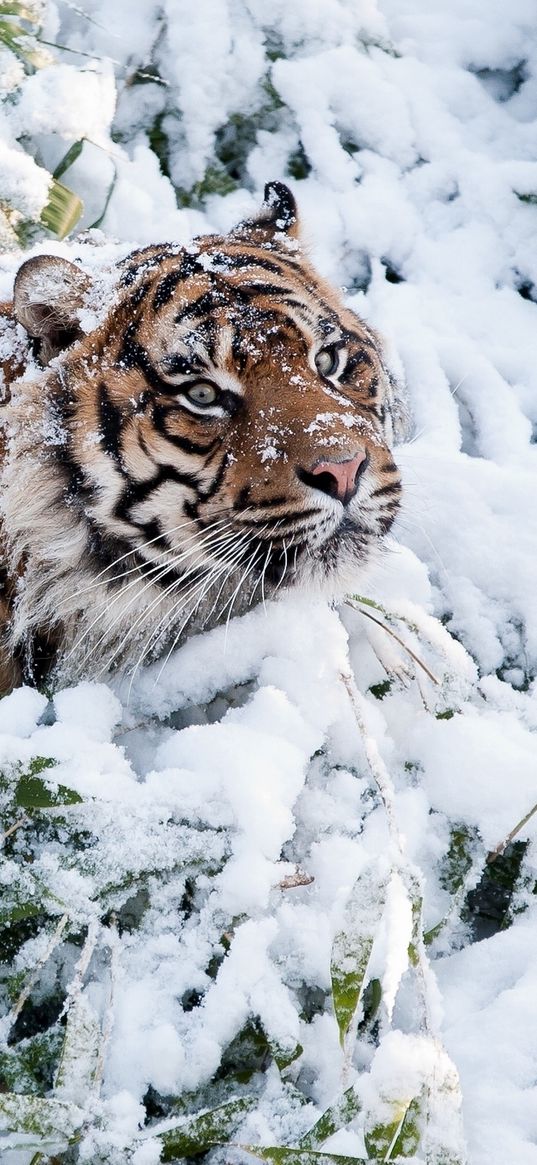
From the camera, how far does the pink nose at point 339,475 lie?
1689 mm

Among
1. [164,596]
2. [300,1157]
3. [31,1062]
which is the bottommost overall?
[31,1062]

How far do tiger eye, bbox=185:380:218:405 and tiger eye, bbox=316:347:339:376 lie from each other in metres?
0.25

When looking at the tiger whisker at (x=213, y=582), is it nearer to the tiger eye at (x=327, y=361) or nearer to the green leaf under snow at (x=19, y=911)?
the tiger eye at (x=327, y=361)

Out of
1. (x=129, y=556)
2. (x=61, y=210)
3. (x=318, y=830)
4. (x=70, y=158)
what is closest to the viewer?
(x=318, y=830)

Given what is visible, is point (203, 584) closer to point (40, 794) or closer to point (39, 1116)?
point (40, 794)

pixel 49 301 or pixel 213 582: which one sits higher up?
pixel 49 301

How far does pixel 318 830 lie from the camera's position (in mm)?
1635

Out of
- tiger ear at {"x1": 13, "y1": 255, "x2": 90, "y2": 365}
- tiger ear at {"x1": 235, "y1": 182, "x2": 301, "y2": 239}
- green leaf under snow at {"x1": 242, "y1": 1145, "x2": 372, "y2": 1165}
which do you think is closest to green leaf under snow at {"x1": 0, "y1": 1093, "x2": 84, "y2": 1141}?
green leaf under snow at {"x1": 242, "y1": 1145, "x2": 372, "y2": 1165}

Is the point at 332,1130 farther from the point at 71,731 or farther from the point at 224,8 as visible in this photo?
the point at 224,8

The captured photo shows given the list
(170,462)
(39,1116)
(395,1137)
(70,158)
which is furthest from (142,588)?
(70,158)

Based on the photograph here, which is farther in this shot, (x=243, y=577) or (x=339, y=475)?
(x=243, y=577)

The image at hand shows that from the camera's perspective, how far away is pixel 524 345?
9.81 ft

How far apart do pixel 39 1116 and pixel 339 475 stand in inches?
40.2

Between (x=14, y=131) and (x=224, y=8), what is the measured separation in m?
1.06
